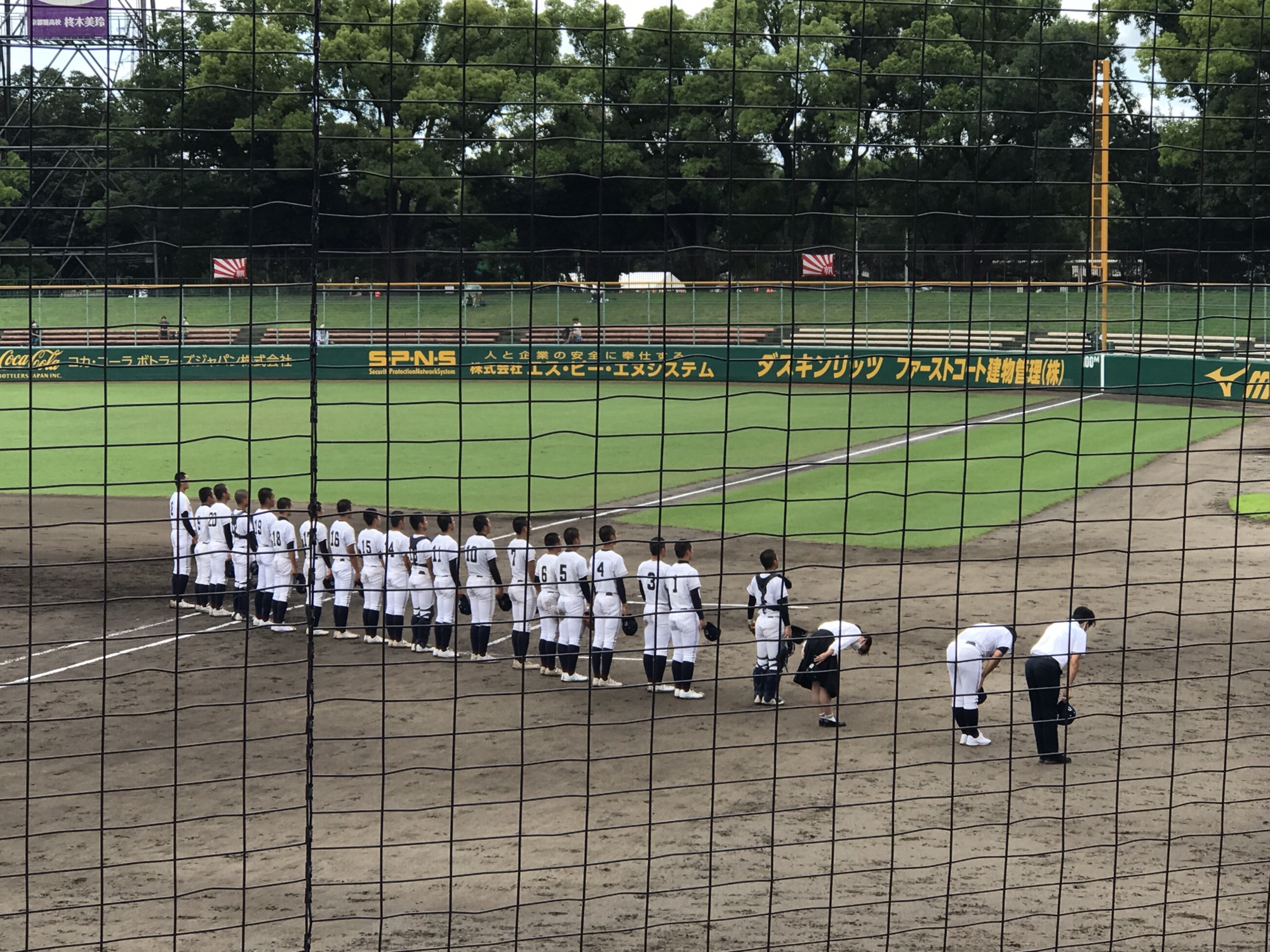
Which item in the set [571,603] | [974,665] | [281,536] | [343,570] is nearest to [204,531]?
[281,536]

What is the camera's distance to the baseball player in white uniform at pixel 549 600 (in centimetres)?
1245

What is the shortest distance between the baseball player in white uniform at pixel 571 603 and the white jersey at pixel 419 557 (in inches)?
56.1

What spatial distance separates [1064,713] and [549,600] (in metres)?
5.12

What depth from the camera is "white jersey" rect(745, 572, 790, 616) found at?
37.0 feet

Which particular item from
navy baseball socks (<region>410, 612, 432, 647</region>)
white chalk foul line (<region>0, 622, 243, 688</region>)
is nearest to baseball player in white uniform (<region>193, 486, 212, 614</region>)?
white chalk foul line (<region>0, 622, 243, 688</region>)

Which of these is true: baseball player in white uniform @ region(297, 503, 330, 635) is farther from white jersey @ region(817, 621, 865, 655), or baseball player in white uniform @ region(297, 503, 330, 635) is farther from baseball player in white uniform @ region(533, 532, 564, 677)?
white jersey @ region(817, 621, 865, 655)

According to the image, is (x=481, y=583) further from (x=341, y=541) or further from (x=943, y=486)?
(x=943, y=486)

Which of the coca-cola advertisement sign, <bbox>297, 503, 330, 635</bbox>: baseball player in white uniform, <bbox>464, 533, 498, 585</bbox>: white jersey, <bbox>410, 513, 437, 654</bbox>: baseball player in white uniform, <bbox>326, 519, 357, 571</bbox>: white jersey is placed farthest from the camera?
<bbox>326, 519, 357, 571</bbox>: white jersey

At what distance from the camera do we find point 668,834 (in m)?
8.95

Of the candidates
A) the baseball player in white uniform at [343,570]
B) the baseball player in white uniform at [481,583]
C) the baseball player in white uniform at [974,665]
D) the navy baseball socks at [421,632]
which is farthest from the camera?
the baseball player in white uniform at [343,570]

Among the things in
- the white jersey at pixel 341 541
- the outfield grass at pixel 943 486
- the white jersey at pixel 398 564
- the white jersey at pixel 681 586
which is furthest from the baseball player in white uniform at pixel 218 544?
the outfield grass at pixel 943 486

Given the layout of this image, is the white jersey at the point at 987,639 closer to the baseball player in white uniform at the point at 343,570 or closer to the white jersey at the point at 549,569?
the white jersey at the point at 549,569

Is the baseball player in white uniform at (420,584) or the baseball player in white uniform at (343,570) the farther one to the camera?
the baseball player in white uniform at (343,570)

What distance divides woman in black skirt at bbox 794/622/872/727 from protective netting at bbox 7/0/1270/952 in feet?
0.27
